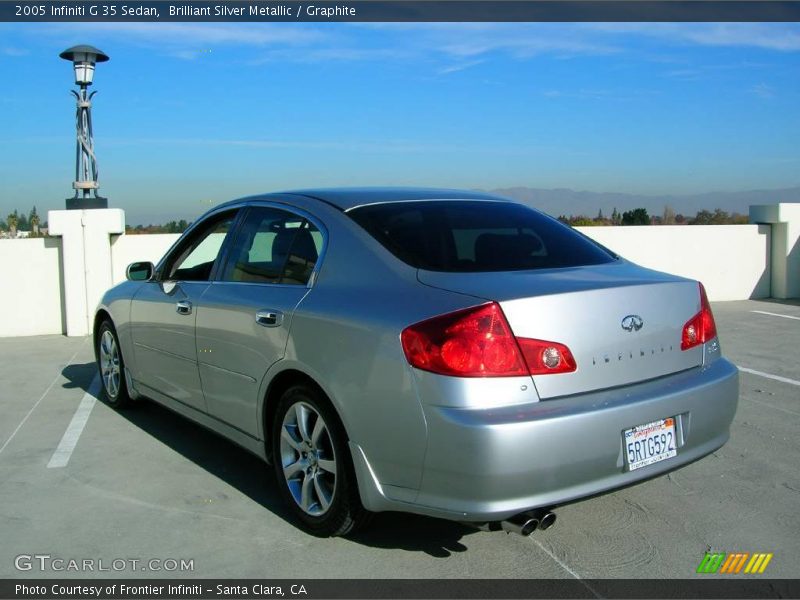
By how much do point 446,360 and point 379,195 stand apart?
4.80ft

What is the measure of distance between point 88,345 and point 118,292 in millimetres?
3803

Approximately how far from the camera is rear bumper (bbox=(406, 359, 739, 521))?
9.36 feet

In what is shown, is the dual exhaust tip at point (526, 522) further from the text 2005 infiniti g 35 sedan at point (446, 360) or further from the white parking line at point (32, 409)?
the white parking line at point (32, 409)

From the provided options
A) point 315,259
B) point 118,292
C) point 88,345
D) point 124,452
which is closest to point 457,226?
point 315,259

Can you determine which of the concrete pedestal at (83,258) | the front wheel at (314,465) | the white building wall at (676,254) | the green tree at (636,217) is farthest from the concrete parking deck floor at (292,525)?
the green tree at (636,217)

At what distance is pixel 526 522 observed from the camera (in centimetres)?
300

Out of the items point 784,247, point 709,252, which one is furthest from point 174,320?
point 784,247

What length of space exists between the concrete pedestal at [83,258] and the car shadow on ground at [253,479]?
3.17 m

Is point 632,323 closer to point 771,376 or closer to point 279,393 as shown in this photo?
point 279,393

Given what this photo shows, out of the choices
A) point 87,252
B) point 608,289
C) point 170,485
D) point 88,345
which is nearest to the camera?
point 608,289

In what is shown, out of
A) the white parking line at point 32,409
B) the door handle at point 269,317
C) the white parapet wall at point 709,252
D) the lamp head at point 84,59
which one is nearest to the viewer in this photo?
the door handle at point 269,317

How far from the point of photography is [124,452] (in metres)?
5.00

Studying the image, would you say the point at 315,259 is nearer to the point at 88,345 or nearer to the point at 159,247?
the point at 88,345

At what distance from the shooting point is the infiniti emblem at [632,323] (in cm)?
322
